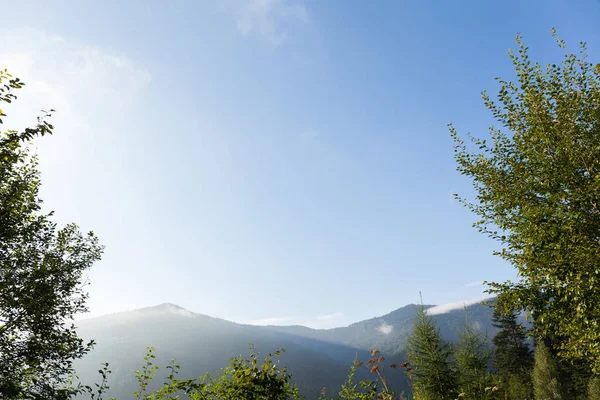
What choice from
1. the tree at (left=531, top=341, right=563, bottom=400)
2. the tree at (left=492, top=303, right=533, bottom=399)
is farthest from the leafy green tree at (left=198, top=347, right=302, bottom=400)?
the tree at (left=492, top=303, right=533, bottom=399)

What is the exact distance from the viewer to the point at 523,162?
1253cm

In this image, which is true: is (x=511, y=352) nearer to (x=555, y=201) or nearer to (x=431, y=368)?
(x=431, y=368)

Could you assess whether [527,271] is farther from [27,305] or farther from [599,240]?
[27,305]

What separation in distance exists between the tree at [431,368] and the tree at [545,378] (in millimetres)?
27836

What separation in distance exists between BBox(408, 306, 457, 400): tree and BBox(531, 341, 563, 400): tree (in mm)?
27836

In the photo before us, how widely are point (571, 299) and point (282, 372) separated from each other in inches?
407

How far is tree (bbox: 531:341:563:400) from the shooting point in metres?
39.9

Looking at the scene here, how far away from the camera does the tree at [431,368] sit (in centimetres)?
1997

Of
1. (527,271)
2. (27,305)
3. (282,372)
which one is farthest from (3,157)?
(527,271)

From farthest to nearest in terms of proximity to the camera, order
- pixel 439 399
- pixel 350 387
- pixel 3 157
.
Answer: pixel 439 399 < pixel 350 387 < pixel 3 157

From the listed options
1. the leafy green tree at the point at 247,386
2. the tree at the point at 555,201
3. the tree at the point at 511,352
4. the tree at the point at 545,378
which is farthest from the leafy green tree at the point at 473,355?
the tree at the point at 511,352

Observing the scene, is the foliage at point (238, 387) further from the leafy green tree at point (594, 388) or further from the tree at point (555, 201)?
the leafy green tree at point (594, 388)

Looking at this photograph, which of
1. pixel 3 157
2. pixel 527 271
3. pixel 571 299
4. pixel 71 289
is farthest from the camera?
pixel 71 289

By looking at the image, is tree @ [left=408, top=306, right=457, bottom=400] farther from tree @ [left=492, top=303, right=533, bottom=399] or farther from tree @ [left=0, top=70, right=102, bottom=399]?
tree @ [left=492, top=303, right=533, bottom=399]
